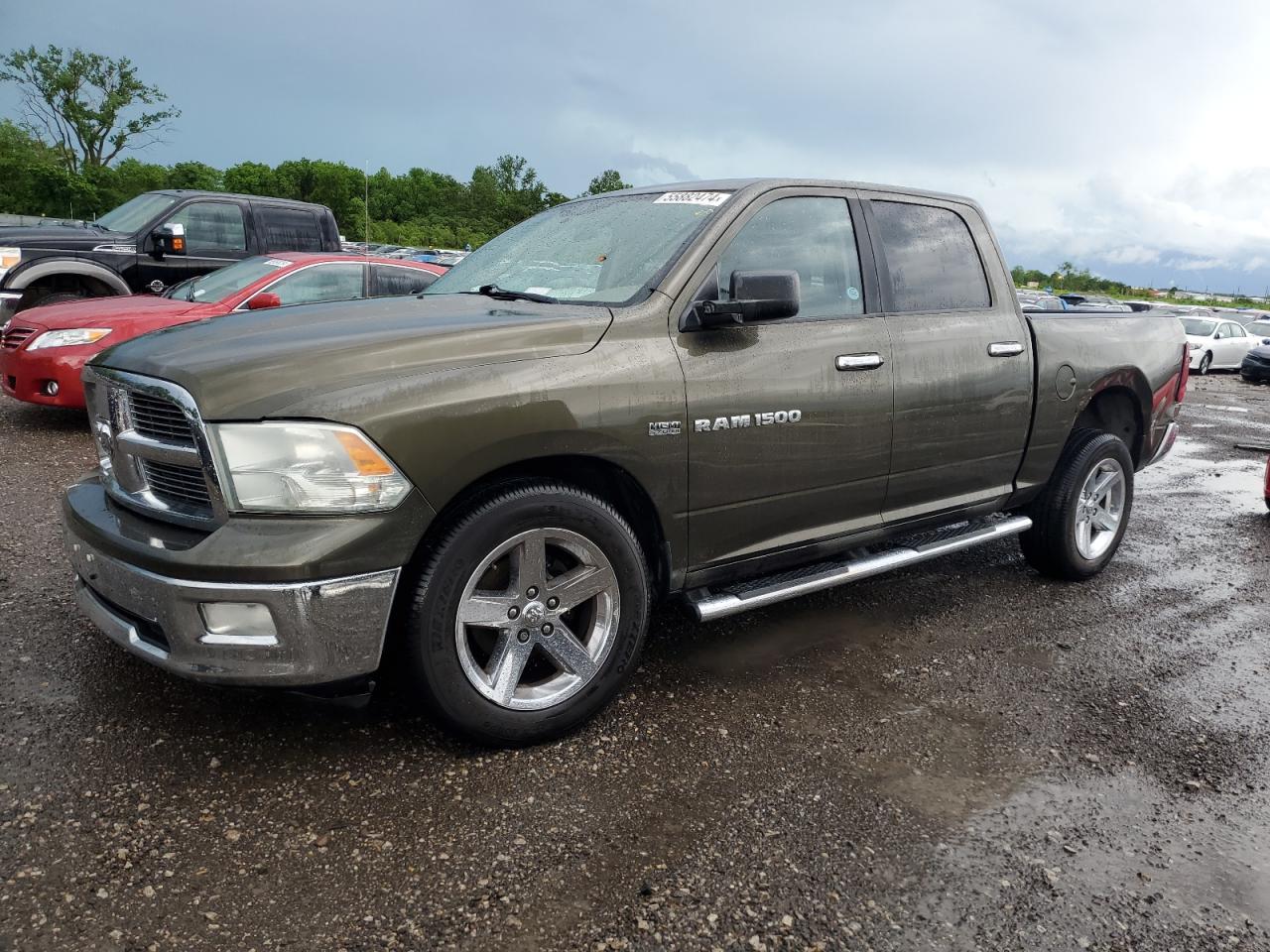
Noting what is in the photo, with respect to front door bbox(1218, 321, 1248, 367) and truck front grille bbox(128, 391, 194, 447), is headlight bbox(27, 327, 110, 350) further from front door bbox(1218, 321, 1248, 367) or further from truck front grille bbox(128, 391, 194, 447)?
front door bbox(1218, 321, 1248, 367)

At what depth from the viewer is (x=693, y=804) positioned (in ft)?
9.04

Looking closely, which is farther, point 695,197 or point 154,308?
point 154,308

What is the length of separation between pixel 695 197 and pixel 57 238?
26.1 ft

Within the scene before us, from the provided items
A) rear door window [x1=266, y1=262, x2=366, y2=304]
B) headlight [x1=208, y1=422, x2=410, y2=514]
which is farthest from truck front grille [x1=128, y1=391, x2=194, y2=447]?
rear door window [x1=266, y1=262, x2=366, y2=304]

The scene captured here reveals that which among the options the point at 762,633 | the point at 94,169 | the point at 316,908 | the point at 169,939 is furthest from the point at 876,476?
the point at 94,169

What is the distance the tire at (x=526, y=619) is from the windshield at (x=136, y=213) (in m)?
8.47

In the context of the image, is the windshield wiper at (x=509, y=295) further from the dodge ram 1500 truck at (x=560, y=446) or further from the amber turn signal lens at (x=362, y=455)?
the amber turn signal lens at (x=362, y=455)

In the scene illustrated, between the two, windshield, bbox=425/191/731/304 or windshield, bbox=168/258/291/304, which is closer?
windshield, bbox=425/191/731/304

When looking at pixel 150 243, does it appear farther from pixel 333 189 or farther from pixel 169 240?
pixel 333 189

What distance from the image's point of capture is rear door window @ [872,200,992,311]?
3.97m

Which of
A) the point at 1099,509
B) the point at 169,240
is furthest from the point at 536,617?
the point at 169,240

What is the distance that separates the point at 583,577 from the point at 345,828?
0.98m

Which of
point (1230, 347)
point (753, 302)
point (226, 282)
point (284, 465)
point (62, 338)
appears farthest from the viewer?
point (1230, 347)

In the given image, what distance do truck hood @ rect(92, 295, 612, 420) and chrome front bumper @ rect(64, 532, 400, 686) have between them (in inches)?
18.6
